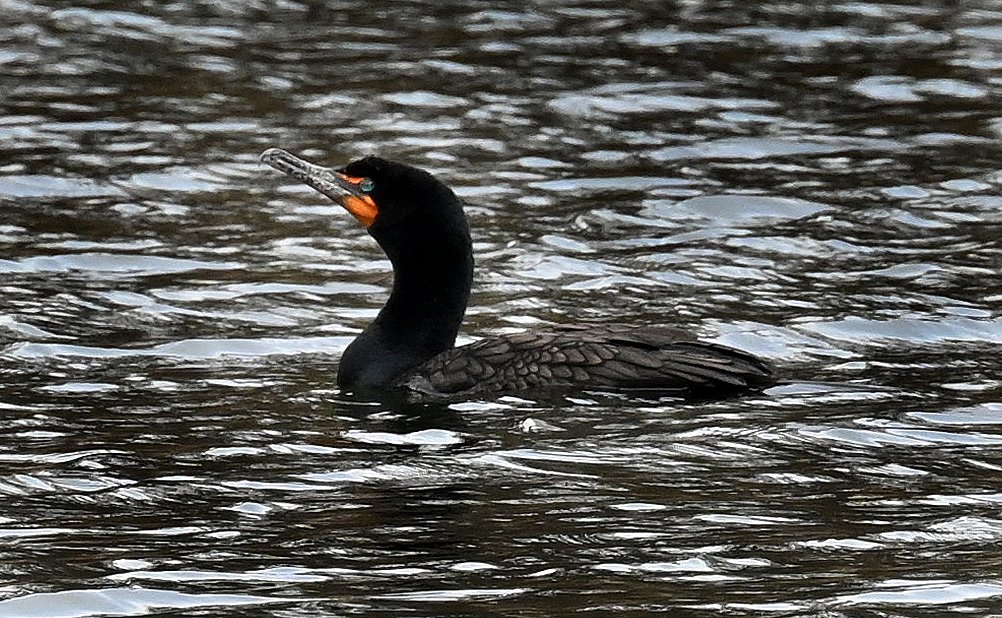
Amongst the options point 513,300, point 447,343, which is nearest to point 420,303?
point 447,343

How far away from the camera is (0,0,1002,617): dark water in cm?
675

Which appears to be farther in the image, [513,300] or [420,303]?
[513,300]

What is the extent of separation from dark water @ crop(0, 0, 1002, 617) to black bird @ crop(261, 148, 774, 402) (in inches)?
6.9

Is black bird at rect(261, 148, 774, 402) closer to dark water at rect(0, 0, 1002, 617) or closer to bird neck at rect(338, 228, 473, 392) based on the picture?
bird neck at rect(338, 228, 473, 392)

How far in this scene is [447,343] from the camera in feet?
31.6

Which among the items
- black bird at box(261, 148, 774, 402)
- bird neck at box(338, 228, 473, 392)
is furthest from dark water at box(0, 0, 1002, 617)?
bird neck at box(338, 228, 473, 392)

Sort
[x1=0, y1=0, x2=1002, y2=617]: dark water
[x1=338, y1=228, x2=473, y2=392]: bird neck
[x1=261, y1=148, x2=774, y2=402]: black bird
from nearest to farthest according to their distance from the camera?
[x1=0, y1=0, x2=1002, y2=617]: dark water → [x1=261, y1=148, x2=774, y2=402]: black bird → [x1=338, y1=228, x2=473, y2=392]: bird neck

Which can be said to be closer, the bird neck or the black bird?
the black bird

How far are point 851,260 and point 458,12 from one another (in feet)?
23.5

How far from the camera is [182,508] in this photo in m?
7.39

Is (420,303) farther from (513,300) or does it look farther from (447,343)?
(513,300)

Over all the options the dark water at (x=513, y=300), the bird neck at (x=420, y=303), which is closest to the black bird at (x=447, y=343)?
the bird neck at (x=420, y=303)

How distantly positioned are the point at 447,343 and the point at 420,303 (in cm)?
22

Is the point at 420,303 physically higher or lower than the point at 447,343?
higher
